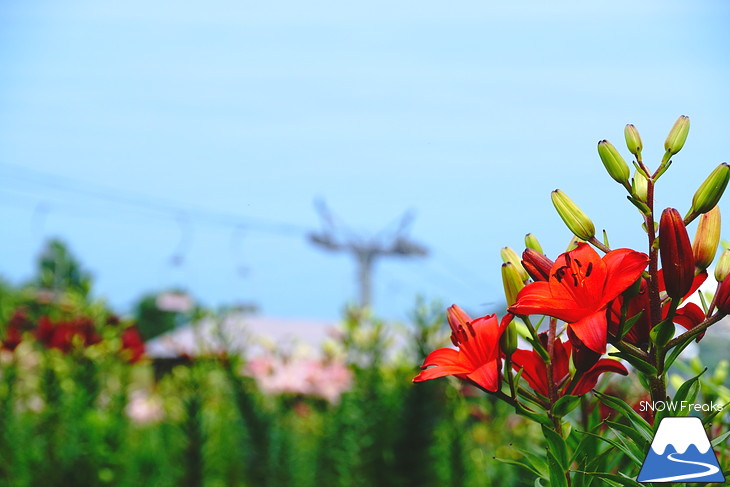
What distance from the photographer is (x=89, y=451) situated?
4.87ft

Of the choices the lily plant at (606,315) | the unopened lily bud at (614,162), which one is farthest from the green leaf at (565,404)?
the unopened lily bud at (614,162)

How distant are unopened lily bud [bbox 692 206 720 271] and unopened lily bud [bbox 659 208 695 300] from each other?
24 mm

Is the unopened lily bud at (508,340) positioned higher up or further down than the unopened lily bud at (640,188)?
further down

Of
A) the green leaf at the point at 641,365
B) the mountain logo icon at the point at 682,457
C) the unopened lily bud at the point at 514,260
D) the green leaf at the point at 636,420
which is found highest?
the unopened lily bud at the point at 514,260

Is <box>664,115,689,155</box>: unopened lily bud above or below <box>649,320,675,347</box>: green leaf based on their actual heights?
above

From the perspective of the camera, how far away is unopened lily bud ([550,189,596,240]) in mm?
344

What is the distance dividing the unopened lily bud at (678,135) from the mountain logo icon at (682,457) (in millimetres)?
125

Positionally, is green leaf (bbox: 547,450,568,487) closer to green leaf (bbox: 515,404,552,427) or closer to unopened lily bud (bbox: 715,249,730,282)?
green leaf (bbox: 515,404,552,427)

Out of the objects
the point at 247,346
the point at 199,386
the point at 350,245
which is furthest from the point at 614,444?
the point at 350,245

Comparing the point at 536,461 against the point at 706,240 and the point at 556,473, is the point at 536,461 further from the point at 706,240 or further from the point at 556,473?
the point at 706,240

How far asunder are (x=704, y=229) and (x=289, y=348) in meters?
1.93

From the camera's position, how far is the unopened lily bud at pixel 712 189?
0.32 metres

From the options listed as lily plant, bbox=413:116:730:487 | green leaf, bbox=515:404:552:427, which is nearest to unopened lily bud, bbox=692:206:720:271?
lily plant, bbox=413:116:730:487

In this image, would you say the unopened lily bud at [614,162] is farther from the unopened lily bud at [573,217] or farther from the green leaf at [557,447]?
the green leaf at [557,447]
